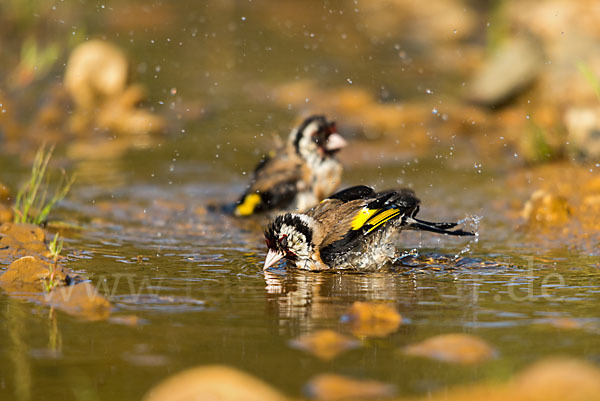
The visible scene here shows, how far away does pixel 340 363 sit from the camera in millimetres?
4438

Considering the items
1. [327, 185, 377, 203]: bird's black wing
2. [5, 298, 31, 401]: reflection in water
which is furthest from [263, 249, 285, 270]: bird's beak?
[5, 298, 31, 401]: reflection in water

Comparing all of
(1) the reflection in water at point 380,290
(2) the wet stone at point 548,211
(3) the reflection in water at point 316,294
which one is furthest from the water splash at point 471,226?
(3) the reflection in water at point 316,294

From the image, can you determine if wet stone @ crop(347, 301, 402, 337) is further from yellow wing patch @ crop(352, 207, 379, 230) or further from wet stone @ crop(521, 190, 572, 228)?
wet stone @ crop(521, 190, 572, 228)

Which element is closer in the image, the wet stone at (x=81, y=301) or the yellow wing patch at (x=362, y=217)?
the wet stone at (x=81, y=301)

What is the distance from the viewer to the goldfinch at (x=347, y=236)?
6590mm

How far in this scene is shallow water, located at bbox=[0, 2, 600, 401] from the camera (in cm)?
439

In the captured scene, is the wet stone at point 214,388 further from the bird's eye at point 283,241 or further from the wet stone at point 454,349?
the bird's eye at point 283,241

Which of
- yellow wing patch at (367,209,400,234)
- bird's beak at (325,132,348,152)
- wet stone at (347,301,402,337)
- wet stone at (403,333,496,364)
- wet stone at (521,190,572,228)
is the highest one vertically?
bird's beak at (325,132,348,152)

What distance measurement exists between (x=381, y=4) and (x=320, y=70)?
6.89 metres

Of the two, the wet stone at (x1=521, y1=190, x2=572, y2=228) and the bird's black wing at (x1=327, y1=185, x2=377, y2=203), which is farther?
the wet stone at (x1=521, y1=190, x2=572, y2=228)

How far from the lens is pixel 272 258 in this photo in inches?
258

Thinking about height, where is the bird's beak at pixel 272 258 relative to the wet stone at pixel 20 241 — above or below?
below

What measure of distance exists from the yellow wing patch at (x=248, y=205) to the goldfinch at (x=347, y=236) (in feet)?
5.60

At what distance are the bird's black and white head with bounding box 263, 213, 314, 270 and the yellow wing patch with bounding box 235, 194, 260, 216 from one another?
1731 mm
